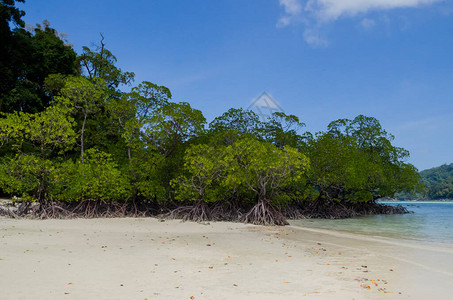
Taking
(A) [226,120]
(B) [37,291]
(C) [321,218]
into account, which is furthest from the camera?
(A) [226,120]

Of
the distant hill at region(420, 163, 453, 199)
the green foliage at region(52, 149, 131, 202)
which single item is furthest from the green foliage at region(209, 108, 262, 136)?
the distant hill at region(420, 163, 453, 199)

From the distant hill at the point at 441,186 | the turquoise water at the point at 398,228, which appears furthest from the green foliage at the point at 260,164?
the distant hill at the point at 441,186

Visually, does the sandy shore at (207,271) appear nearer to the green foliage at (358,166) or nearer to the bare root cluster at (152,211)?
the bare root cluster at (152,211)

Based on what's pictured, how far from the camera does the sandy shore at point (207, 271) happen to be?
17.5ft

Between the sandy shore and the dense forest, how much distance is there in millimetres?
10546

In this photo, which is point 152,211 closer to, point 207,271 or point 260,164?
point 260,164

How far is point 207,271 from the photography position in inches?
268

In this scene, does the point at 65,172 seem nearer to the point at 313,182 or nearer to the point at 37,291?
the point at 37,291

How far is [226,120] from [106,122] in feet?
38.1

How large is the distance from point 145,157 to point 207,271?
742 inches

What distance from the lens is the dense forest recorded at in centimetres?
2045

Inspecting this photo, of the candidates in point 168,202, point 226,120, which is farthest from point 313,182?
point 168,202

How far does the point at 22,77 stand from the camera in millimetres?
30438

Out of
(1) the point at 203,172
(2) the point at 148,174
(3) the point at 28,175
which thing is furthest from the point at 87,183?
(1) the point at 203,172
